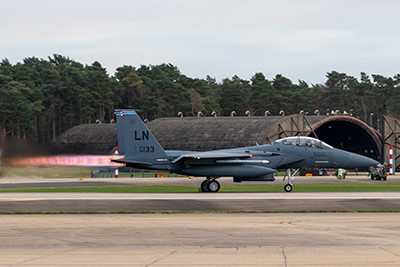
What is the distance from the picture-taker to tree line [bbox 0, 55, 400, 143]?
442 feet

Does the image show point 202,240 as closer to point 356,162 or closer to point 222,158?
point 222,158

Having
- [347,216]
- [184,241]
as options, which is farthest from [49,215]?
[347,216]

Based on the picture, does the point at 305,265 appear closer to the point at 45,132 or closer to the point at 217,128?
the point at 217,128

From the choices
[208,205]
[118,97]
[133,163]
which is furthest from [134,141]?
[118,97]

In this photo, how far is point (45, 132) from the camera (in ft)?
474

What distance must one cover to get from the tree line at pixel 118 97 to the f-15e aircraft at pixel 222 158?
266ft

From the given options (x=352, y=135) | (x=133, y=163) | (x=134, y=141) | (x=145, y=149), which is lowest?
(x=133, y=163)

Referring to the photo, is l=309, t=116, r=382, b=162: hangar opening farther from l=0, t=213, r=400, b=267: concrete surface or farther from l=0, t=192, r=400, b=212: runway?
l=0, t=213, r=400, b=267: concrete surface

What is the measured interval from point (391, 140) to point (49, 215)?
80.1 metres

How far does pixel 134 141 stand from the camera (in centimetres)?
3772

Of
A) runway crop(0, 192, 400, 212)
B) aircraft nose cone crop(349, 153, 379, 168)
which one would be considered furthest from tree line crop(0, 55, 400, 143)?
runway crop(0, 192, 400, 212)

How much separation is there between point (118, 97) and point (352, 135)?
7664 cm

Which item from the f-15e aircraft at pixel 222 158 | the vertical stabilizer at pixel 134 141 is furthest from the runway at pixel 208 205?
the vertical stabilizer at pixel 134 141

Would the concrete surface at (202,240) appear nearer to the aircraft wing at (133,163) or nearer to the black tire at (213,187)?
the aircraft wing at (133,163)
